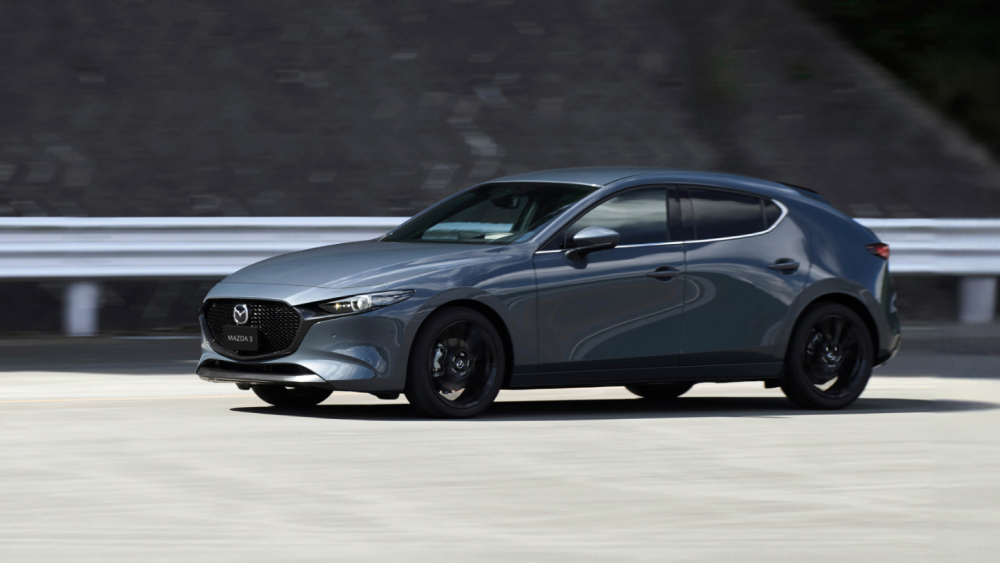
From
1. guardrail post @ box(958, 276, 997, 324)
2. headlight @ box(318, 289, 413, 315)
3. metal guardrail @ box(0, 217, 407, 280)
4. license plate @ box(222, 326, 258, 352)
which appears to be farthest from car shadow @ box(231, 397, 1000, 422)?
guardrail post @ box(958, 276, 997, 324)

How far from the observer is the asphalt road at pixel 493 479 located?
563 cm

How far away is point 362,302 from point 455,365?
65 cm

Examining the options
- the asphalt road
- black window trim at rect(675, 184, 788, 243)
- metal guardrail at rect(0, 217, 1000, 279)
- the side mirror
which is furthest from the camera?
metal guardrail at rect(0, 217, 1000, 279)

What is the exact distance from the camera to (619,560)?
5379 mm

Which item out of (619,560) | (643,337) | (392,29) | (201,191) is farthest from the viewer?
(392,29)

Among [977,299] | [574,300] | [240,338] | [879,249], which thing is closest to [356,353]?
[240,338]

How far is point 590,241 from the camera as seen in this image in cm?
909

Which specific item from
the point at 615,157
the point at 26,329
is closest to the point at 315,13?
the point at 615,157

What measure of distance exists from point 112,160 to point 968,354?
35.2 ft

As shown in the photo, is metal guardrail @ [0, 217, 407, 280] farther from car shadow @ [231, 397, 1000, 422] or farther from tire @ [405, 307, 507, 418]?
tire @ [405, 307, 507, 418]

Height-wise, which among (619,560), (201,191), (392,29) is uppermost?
(392,29)

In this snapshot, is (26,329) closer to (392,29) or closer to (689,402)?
(689,402)

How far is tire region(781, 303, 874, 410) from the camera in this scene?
999cm

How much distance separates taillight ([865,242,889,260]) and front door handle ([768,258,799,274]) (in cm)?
72
